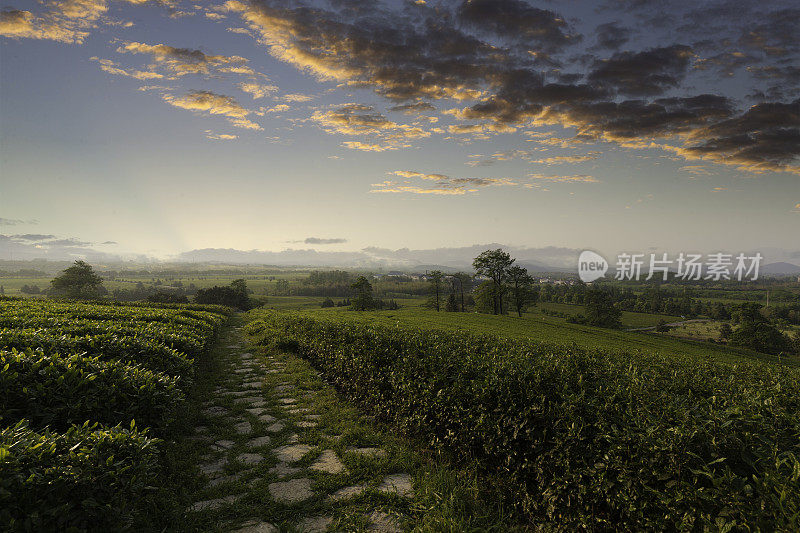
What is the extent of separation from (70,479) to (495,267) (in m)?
54.3

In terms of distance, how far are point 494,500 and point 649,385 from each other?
220 cm

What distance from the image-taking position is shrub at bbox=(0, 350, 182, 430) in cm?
371

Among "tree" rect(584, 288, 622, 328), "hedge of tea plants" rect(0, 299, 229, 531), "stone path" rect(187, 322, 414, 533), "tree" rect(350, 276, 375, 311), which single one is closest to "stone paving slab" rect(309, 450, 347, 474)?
"stone path" rect(187, 322, 414, 533)

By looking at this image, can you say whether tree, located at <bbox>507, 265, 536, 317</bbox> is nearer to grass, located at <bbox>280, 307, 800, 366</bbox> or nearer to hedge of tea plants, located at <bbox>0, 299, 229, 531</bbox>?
grass, located at <bbox>280, 307, 800, 366</bbox>

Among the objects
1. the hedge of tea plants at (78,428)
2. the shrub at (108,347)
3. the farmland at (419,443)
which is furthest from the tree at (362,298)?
the hedge of tea plants at (78,428)

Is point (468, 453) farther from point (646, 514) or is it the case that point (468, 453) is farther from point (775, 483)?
point (775, 483)

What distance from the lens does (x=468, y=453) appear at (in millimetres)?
4387

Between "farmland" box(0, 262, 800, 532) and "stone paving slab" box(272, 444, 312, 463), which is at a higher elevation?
"farmland" box(0, 262, 800, 532)

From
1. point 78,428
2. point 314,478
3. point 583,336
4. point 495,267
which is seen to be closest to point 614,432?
point 314,478

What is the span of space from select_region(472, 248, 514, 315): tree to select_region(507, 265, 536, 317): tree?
1702 mm

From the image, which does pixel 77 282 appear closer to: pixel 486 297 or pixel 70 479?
pixel 486 297

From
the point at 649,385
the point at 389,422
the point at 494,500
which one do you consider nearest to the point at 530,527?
the point at 494,500

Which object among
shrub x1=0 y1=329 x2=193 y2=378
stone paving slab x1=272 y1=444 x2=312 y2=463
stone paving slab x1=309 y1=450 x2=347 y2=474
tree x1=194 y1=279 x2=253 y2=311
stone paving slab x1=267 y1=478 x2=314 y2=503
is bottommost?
tree x1=194 y1=279 x2=253 y2=311

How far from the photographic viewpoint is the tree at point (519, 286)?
55.2m
